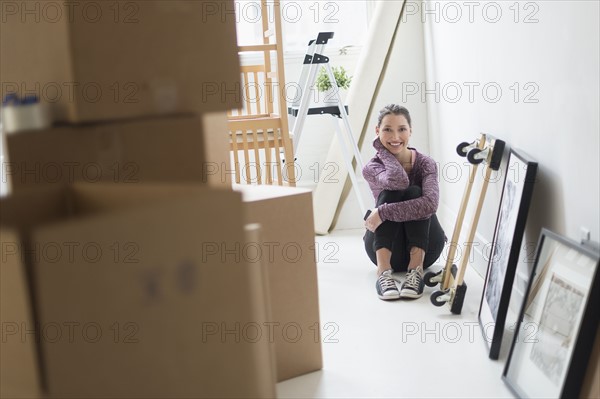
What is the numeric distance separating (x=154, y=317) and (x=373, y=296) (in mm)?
1889

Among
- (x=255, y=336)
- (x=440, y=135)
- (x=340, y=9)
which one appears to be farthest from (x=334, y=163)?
(x=255, y=336)

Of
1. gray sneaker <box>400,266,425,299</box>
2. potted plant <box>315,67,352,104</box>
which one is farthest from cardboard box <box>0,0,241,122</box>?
potted plant <box>315,67,352,104</box>

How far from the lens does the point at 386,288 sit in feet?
9.44

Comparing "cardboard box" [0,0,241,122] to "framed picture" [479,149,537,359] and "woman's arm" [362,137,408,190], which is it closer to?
"framed picture" [479,149,537,359]

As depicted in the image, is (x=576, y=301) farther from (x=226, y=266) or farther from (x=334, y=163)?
(x=334, y=163)

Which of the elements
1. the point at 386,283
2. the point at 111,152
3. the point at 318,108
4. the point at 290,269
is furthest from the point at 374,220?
the point at 111,152

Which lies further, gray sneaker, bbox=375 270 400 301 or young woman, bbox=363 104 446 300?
young woman, bbox=363 104 446 300

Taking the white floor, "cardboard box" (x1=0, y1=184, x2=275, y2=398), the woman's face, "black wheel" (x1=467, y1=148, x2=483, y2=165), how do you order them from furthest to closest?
the woman's face < "black wheel" (x1=467, y1=148, x2=483, y2=165) < the white floor < "cardboard box" (x1=0, y1=184, x2=275, y2=398)

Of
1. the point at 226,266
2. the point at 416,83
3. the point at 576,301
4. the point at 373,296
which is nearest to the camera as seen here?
the point at 226,266

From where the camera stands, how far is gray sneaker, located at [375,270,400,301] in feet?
9.36

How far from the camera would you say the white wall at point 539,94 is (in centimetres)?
188

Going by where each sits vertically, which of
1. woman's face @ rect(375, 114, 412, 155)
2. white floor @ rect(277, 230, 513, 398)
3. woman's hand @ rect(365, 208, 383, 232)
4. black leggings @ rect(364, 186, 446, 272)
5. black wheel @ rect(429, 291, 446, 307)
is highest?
woman's face @ rect(375, 114, 412, 155)

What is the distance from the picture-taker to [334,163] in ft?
13.5

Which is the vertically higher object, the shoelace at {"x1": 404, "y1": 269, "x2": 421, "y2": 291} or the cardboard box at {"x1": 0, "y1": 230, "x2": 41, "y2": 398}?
the cardboard box at {"x1": 0, "y1": 230, "x2": 41, "y2": 398}
